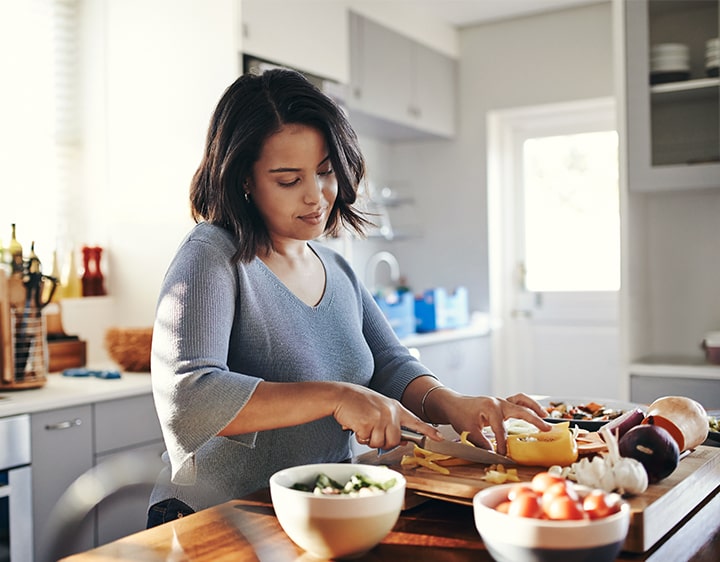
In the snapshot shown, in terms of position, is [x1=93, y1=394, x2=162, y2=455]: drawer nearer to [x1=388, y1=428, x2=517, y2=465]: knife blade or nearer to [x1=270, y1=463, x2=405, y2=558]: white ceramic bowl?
[x1=388, y1=428, x2=517, y2=465]: knife blade

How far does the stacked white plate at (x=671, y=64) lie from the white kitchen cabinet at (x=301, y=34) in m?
1.32

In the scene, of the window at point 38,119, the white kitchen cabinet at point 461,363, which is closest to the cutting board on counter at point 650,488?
the window at point 38,119

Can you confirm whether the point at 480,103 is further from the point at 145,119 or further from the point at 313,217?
the point at 313,217

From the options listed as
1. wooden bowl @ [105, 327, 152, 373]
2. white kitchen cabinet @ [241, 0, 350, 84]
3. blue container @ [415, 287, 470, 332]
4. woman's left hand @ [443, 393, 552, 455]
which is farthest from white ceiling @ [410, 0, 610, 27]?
woman's left hand @ [443, 393, 552, 455]

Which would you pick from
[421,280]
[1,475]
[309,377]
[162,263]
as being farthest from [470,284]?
[309,377]

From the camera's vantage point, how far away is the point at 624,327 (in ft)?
10.8

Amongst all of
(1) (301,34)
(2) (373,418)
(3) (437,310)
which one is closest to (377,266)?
(3) (437,310)

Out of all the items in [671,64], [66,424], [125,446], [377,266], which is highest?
[671,64]

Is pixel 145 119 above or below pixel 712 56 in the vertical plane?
below

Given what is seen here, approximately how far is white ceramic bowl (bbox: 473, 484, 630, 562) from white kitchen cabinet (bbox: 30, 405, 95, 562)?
1799mm

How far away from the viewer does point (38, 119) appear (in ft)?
10.8

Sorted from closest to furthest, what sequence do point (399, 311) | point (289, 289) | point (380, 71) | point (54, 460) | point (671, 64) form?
point (289, 289)
point (54, 460)
point (671, 64)
point (399, 311)
point (380, 71)

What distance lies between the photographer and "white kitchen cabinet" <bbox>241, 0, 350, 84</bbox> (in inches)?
124

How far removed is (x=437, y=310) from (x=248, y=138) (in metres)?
2.91
